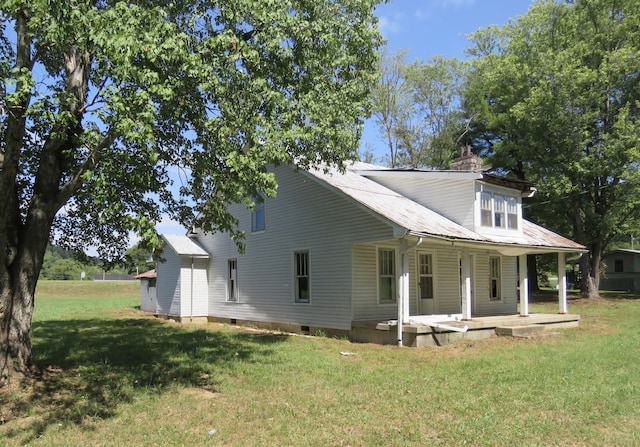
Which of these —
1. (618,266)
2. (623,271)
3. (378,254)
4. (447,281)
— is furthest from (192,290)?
(618,266)

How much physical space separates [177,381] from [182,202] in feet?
13.6

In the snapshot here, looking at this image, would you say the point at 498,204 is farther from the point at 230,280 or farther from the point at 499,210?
the point at 230,280

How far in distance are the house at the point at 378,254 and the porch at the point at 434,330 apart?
4cm

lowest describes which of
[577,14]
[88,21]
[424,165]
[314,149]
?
[314,149]

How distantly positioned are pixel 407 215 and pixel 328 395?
732 cm

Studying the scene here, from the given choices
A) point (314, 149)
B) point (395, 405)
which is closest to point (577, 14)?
point (314, 149)

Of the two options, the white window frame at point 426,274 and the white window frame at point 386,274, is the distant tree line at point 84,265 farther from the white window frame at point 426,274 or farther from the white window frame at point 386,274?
the white window frame at point 426,274

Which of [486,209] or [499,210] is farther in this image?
A: [499,210]

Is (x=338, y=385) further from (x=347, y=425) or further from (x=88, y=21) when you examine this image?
(x=88, y=21)

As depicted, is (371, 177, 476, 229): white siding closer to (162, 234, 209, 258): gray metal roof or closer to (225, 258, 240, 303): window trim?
(225, 258, 240, 303): window trim

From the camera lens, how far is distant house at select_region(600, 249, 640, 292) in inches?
1837

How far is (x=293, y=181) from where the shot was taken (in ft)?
54.3

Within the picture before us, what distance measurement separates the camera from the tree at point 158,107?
274 inches

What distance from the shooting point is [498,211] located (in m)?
16.5
